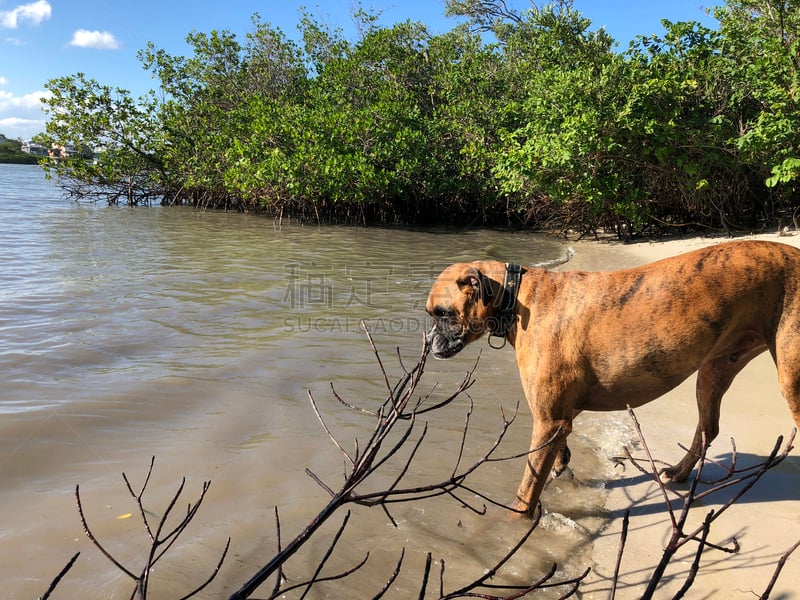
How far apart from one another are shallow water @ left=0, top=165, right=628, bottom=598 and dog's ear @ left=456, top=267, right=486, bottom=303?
1.44ft

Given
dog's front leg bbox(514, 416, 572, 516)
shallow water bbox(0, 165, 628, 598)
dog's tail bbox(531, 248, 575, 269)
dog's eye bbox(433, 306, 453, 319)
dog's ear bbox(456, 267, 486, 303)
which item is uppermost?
dog's ear bbox(456, 267, 486, 303)

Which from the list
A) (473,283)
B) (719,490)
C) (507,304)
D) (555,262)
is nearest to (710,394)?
(719,490)

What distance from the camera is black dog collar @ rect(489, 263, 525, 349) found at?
394cm

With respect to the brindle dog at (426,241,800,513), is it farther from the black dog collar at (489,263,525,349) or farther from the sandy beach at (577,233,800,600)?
the sandy beach at (577,233,800,600)

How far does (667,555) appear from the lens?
119 cm

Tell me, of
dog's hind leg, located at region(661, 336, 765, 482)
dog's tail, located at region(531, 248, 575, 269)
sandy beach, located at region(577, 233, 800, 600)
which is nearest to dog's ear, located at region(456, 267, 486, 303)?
dog's hind leg, located at region(661, 336, 765, 482)

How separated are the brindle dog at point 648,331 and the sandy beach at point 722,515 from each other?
0.51 metres

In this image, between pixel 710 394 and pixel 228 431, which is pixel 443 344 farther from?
pixel 228 431

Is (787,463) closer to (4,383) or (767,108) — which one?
(4,383)

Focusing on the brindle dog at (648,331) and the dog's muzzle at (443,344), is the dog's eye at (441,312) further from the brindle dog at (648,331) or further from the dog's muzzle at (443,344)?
the brindle dog at (648,331)

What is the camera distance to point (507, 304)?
3.95 m

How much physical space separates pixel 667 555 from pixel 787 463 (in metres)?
3.79

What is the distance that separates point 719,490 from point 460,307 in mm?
2179

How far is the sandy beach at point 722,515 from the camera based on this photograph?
2.98 meters
